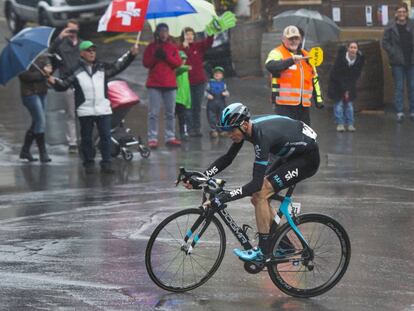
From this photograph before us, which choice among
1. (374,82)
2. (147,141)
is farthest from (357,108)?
(147,141)

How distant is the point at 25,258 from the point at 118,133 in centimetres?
610

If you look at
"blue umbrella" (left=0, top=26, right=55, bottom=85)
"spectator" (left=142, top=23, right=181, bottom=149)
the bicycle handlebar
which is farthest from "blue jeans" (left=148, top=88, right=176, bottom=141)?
the bicycle handlebar

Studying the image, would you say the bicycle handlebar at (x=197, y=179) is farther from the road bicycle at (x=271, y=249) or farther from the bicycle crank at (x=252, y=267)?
the bicycle crank at (x=252, y=267)

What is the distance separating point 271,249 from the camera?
8.26 meters

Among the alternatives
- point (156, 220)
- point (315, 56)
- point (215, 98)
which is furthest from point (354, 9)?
point (156, 220)

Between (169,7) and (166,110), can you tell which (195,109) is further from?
(169,7)

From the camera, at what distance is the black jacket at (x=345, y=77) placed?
17.6 meters

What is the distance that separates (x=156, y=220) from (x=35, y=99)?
15.7 feet

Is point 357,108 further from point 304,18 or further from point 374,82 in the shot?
point 304,18

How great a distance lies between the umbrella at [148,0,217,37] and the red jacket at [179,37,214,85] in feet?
1.23

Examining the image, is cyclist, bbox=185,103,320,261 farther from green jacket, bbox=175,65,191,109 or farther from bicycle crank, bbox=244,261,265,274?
green jacket, bbox=175,65,191,109

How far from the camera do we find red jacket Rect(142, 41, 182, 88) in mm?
16328

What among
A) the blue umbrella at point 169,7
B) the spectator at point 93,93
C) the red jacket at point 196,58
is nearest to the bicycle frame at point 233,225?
the spectator at point 93,93

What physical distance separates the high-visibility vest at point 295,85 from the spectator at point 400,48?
527 centimetres
